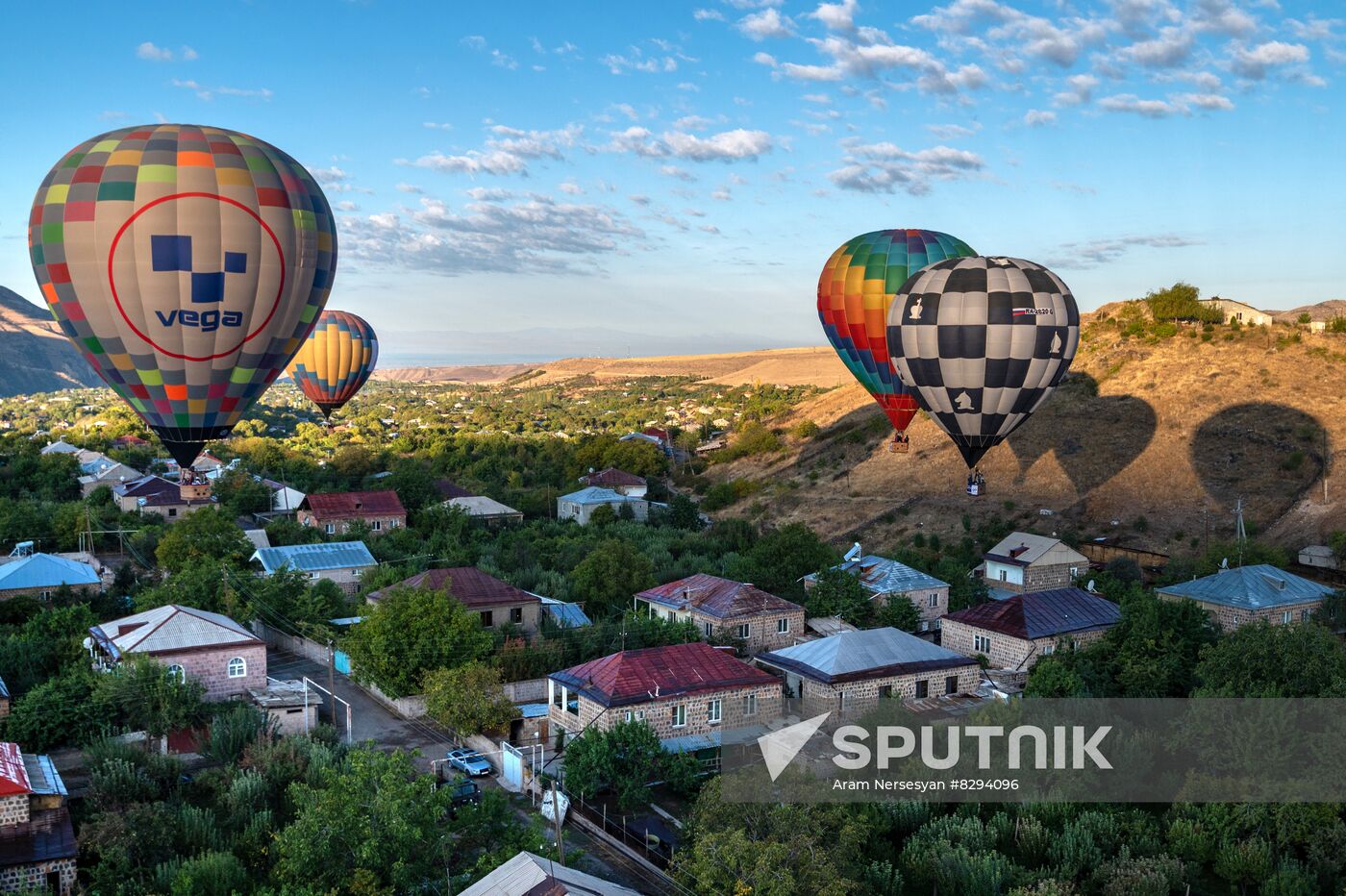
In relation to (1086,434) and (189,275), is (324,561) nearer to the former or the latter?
(189,275)

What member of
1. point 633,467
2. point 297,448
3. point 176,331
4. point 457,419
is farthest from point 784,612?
point 457,419

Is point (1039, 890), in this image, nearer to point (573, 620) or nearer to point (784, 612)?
point (784, 612)

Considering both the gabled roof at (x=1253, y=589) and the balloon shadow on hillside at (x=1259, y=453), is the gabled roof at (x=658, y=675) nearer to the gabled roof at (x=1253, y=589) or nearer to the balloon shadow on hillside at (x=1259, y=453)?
the gabled roof at (x=1253, y=589)

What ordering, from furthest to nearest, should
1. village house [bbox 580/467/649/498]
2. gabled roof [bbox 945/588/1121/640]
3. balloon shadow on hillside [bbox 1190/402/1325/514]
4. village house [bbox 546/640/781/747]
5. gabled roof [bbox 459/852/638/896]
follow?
1. village house [bbox 580/467/649/498]
2. balloon shadow on hillside [bbox 1190/402/1325/514]
3. gabled roof [bbox 945/588/1121/640]
4. village house [bbox 546/640/781/747]
5. gabled roof [bbox 459/852/638/896]

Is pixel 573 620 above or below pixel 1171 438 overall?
below

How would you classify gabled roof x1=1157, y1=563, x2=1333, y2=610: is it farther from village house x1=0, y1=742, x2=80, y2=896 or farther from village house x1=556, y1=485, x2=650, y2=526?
village house x1=0, y1=742, x2=80, y2=896

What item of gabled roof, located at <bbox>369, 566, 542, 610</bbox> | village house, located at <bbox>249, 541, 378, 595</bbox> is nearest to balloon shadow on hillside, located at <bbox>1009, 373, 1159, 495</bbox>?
gabled roof, located at <bbox>369, 566, 542, 610</bbox>
